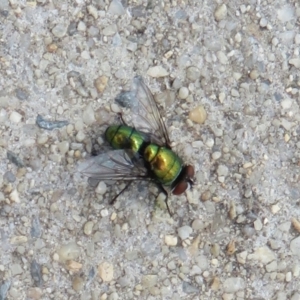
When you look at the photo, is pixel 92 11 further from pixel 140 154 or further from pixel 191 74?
pixel 140 154

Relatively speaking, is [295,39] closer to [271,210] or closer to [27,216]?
[271,210]

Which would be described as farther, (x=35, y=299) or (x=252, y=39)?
(x=252, y=39)

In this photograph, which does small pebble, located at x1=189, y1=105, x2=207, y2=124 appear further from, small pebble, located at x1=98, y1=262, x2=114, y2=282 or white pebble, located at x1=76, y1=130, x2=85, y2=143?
small pebble, located at x1=98, y1=262, x2=114, y2=282

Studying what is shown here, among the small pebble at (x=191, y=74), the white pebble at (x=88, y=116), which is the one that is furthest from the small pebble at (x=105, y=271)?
the small pebble at (x=191, y=74)

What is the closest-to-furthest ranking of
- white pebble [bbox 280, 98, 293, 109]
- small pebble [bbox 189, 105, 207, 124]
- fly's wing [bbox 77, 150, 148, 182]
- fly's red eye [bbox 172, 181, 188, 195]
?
fly's wing [bbox 77, 150, 148, 182] < fly's red eye [bbox 172, 181, 188, 195] < small pebble [bbox 189, 105, 207, 124] < white pebble [bbox 280, 98, 293, 109]

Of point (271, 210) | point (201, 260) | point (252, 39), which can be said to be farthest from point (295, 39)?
point (201, 260)

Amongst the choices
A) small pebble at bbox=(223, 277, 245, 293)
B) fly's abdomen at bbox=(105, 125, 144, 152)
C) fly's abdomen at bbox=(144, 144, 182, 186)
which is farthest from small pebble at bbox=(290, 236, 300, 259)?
fly's abdomen at bbox=(105, 125, 144, 152)
